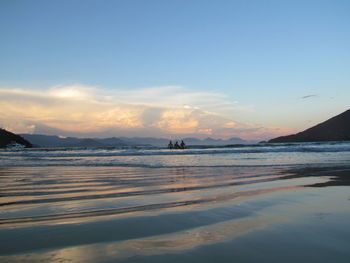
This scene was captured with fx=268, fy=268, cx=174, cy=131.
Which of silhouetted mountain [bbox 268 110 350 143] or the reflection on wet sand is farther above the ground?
silhouetted mountain [bbox 268 110 350 143]

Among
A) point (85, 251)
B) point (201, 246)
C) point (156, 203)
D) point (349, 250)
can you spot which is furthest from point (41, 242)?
point (349, 250)

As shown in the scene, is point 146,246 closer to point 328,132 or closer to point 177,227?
point 177,227

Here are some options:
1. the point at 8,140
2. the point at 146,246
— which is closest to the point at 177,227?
the point at 146,246

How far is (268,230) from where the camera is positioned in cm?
293

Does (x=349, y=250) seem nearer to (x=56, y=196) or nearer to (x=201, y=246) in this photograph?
(x=201, y=246)

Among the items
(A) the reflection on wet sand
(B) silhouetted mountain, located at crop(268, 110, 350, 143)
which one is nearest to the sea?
(A) the reflection on wet sand

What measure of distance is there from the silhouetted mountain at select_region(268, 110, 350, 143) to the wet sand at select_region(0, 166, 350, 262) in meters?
54.8

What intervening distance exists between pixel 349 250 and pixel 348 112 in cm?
6951

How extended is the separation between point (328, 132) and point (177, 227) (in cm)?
6318

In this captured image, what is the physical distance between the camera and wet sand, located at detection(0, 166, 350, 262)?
89.4 inches

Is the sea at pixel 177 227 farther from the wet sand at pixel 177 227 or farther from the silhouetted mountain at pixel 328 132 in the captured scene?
the silhouetted mountain at pixel 328 132

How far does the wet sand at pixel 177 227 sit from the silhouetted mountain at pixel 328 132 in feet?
180

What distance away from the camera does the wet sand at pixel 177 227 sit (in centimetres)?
227

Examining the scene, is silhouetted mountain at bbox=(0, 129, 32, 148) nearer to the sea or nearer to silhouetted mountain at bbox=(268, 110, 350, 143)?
silhouetted mountain at bbox=(268, 110, 350, 143)
